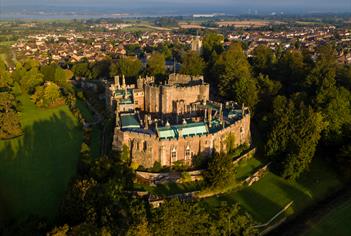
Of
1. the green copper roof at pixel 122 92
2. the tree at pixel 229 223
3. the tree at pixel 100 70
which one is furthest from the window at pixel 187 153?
the tree at pixel 100 70

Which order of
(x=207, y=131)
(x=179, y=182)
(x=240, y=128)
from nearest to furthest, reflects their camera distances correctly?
(x=179, y=182) → (x=207, y=131) → (x=240, y=128)

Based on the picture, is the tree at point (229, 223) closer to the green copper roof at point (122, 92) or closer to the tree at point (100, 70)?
the green copper roof at point (122, 92)

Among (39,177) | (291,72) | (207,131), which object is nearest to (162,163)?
(207,131)

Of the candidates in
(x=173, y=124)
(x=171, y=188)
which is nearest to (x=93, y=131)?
(x=173, y=124)

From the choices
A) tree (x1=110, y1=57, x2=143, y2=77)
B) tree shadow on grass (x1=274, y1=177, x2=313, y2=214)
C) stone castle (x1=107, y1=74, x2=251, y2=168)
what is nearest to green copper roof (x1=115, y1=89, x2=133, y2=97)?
stone castle (x1=107, y1=74, x2=251, y2=168)

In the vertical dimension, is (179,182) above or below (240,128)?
below

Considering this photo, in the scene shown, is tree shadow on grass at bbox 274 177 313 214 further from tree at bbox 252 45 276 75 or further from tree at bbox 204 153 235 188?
tree at bbox 252 45 276 75

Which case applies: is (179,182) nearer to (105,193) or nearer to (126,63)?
(105,193)
